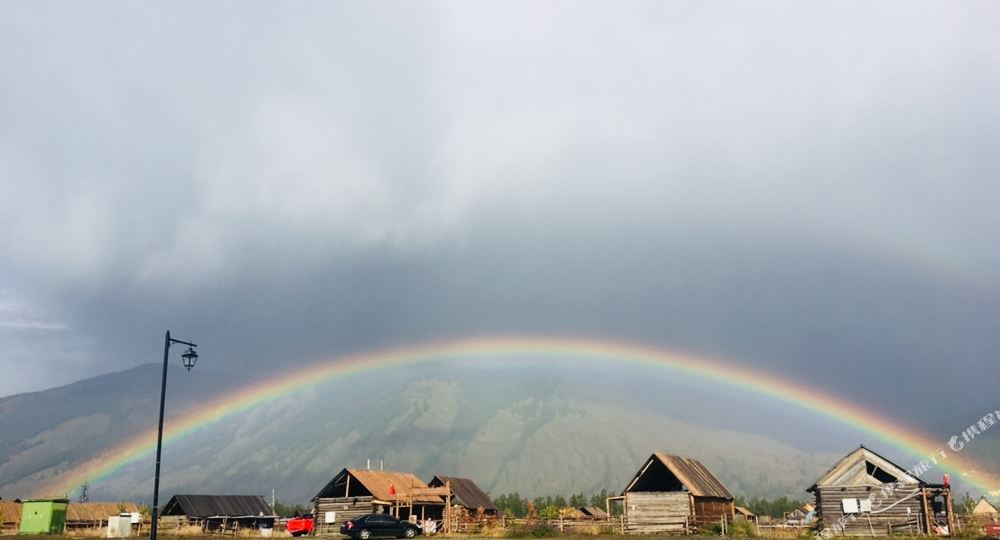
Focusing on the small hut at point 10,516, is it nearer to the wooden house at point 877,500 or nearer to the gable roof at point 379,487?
the gable roof at point 379,487

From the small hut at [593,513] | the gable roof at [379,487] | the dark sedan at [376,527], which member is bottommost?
the small hut at [593,513]

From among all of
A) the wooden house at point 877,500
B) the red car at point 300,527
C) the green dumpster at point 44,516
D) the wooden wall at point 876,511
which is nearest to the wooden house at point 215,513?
the red car at point 300,527

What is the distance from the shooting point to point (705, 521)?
60.2 m

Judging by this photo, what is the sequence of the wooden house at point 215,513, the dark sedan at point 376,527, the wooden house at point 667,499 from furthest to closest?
the wooden house at point 215,513 < the wooden house at point 667,499 < the dark sedan at point 376,527

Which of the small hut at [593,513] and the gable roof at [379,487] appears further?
the small hut at [593,513]

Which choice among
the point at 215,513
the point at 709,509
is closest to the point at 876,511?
the point at 709,509

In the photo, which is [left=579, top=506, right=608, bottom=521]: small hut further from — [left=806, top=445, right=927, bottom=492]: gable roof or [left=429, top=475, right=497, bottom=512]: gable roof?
[left=806, top=445, right=927, bottom=492]: gable roof

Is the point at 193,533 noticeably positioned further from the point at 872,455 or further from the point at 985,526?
the point at 985,526

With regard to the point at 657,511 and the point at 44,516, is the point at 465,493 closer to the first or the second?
the point at 657,511

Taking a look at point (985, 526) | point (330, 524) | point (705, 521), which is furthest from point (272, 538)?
point (985, 526)

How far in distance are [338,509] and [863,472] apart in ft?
138

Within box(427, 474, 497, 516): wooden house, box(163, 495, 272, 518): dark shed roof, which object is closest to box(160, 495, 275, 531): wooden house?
box(163, 495, 272, 518): dark shed roof

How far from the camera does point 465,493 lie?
78.9 m

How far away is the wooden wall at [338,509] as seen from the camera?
6781 centimetres
